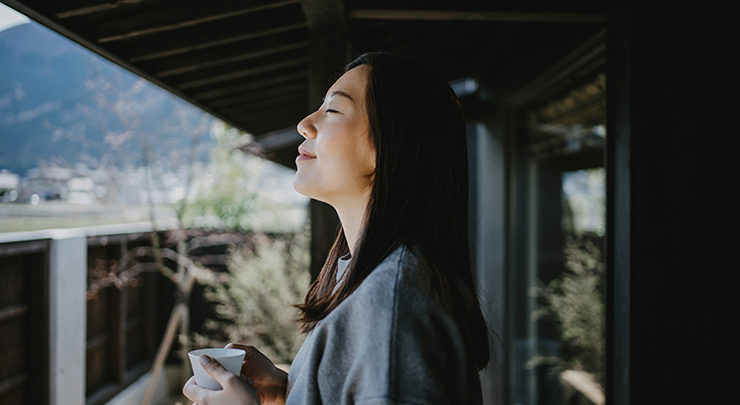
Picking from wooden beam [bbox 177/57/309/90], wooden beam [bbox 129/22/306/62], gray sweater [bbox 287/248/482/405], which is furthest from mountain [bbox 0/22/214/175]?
gray sweater [bbox 287/248/482/405]

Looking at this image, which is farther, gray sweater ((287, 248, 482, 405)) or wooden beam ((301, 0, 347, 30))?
wooden beam ((301, 0, 347, 30))

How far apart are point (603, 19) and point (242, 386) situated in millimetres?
1459

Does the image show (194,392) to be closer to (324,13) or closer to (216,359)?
(216,359)

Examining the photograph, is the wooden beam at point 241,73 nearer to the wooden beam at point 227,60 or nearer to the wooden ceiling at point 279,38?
the wooden ceiling at point 279,38

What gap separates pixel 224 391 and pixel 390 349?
0.31 meters

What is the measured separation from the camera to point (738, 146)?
1.35m

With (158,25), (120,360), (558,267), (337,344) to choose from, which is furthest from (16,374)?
(558,267)

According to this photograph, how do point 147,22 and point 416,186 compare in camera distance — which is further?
point 147,22

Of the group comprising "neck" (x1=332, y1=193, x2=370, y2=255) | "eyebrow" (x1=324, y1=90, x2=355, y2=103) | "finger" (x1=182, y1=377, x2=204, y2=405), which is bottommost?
"finger" (x1=182, y1=377, x2=204, y2=405)

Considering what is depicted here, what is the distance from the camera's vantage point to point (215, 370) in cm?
75

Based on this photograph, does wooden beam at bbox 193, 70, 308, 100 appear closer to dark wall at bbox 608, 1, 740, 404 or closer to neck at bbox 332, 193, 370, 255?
dark wall at bbox 608, 1, 740, 404

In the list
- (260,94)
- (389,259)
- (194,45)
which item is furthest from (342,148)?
(260,94)

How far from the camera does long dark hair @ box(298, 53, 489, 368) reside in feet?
2.41

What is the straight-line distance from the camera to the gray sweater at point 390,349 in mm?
586
